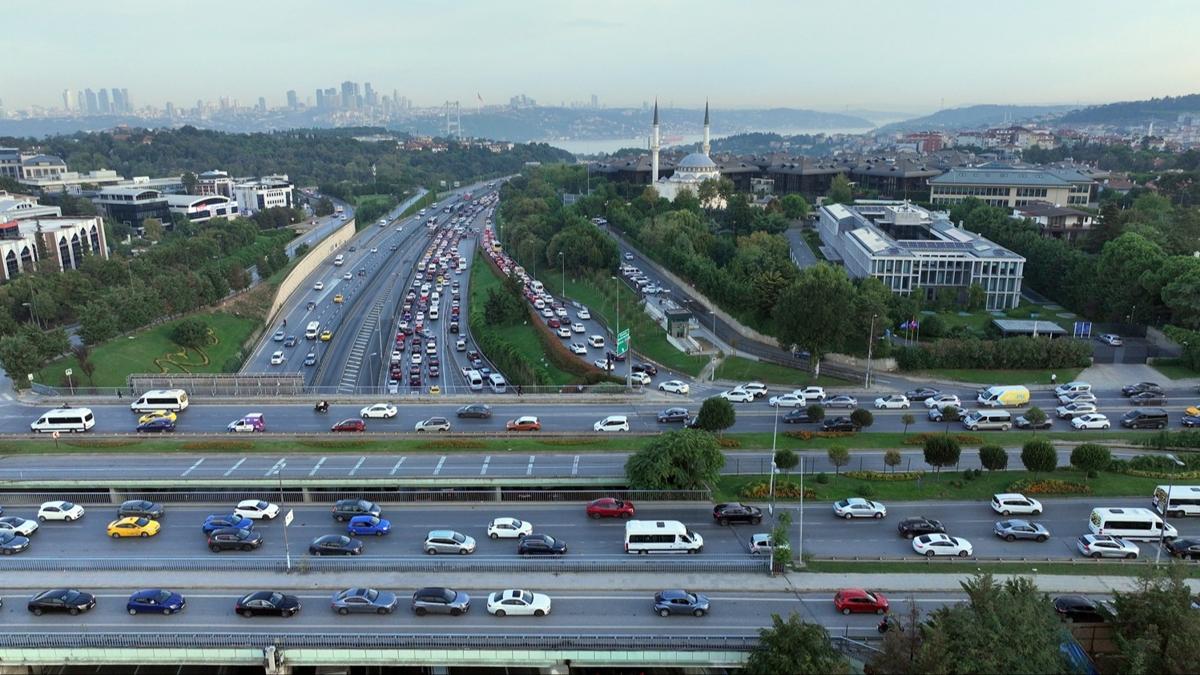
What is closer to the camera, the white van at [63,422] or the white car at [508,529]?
the white car at [508,529]

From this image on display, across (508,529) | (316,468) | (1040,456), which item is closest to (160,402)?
(316,468)

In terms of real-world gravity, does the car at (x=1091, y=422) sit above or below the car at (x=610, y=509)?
above

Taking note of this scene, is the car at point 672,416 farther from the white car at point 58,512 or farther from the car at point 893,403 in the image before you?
the white car at point 58,512

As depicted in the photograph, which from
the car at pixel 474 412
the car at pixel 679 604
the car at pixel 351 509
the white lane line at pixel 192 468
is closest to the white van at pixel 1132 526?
the car at pixel 679 604

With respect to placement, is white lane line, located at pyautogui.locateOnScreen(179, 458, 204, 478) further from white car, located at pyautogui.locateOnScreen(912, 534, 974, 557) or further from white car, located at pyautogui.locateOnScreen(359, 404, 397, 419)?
white car, located at pyautogui.locateOnScreen(912, 534, 974, 557)

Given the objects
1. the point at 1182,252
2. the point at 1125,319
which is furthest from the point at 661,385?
the point at 1182,252

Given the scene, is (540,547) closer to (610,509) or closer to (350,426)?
(610,509)
